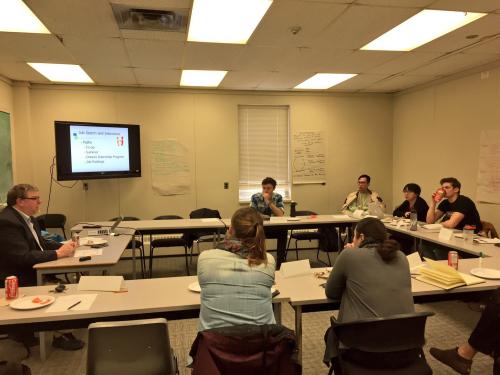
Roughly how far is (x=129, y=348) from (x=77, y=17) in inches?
108

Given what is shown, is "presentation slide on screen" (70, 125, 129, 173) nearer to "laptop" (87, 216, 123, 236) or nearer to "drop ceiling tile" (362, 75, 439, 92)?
"laptop" (87, 216, 123, 236)

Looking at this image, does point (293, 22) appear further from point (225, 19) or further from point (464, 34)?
point (464, 34)

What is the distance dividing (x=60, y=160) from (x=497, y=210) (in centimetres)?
578

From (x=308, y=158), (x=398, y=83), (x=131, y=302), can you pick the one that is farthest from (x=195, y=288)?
(x=398, y=83)

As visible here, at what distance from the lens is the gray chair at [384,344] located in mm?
1764

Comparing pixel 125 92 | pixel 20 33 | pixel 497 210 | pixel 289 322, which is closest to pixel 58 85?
pixel 125 92

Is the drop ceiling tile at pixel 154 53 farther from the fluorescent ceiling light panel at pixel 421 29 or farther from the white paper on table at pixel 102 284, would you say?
the white paper on table at pixel 102 284

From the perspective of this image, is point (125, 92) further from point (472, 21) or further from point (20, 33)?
point (472, 21)

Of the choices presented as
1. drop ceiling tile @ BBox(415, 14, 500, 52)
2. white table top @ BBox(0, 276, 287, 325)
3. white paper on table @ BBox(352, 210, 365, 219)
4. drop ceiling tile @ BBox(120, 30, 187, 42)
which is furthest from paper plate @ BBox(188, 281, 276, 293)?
white paper on table @ BBox(352, 210, 365, 219)

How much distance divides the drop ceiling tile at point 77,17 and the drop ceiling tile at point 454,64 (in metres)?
3.85

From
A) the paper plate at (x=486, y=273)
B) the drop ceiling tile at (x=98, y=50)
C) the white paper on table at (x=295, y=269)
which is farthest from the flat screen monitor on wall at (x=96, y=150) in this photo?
the paper plate at (x=486, y=273)

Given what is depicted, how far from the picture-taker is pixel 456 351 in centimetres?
259

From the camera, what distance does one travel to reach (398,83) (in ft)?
19.9

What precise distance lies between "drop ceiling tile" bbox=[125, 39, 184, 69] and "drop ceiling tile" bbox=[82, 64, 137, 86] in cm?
37
